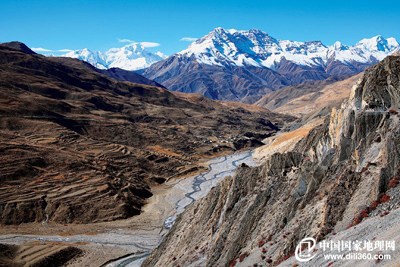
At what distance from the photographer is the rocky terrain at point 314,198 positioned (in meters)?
29.2

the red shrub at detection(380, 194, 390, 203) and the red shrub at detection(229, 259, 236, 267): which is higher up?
the red shrub at detection(380, 194, 390, 203)

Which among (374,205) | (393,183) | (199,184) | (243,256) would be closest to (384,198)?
(374,205)

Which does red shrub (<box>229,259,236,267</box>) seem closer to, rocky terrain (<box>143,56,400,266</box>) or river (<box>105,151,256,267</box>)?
rocky terrain (<box>143,56,400,266</box>)

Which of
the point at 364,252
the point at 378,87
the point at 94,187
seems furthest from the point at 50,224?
the point at 364,252

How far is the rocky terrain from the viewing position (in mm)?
29156

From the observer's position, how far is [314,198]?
34688 mm

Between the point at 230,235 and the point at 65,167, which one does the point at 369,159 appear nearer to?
the point at 230,235

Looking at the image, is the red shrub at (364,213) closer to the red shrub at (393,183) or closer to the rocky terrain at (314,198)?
the rocky terrain at (314,198)

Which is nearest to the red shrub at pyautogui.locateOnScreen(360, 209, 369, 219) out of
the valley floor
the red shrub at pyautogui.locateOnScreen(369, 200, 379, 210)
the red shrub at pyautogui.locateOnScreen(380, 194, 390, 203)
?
the red shrub at pyautogui.locateOnScreen(369, 200, 379, 210)

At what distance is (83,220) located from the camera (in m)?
93.4

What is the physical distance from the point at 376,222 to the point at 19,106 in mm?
171612

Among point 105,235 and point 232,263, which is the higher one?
point 232,263

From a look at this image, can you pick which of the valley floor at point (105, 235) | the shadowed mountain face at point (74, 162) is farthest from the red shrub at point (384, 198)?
the shadowed mountain face at point (74, 162)

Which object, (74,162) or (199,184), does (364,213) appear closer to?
(199,184)
